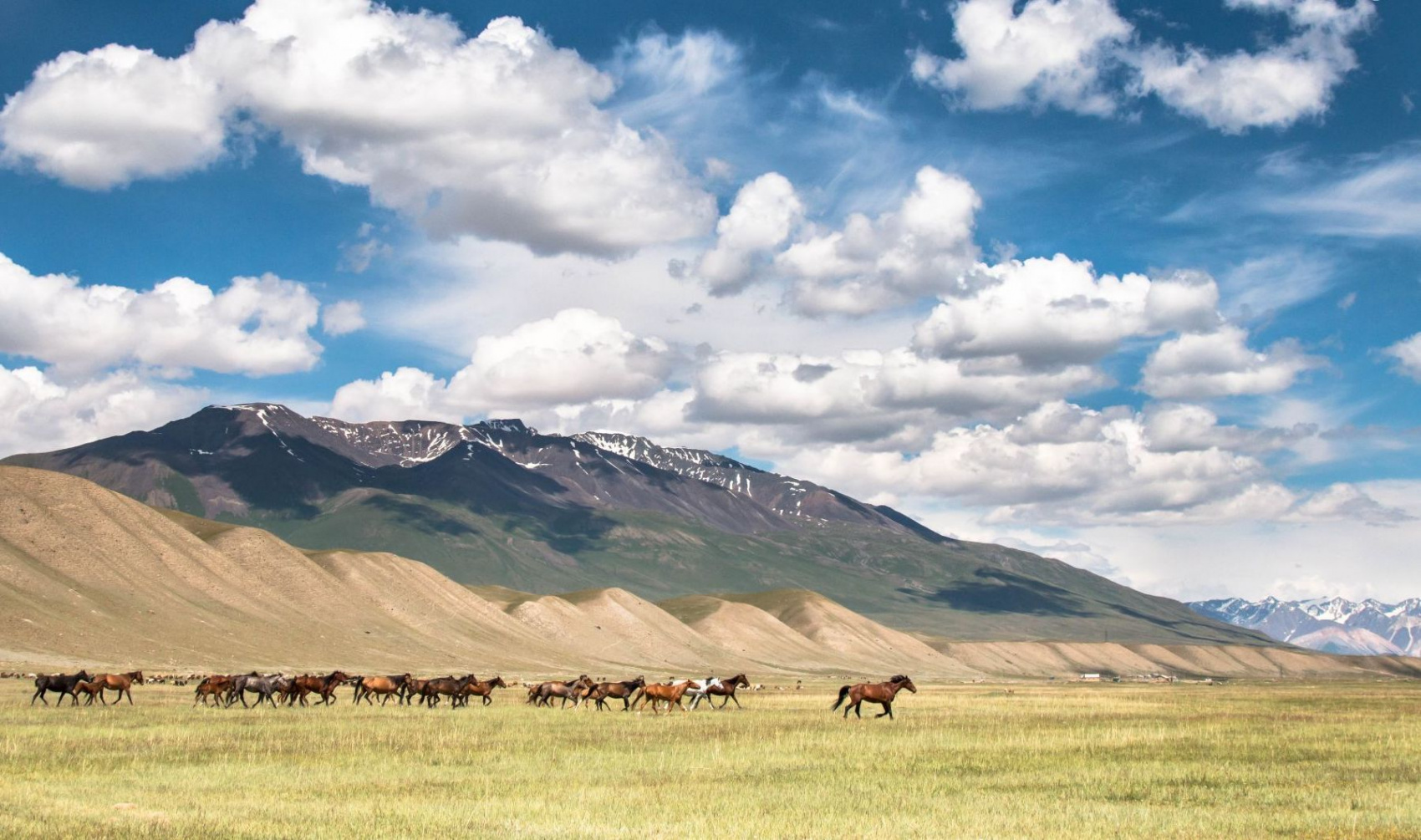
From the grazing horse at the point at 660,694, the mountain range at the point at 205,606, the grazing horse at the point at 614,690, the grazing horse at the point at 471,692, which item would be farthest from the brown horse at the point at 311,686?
the mountain range at the point at 205,606

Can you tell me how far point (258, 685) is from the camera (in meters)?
52.8

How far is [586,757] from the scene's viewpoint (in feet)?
111

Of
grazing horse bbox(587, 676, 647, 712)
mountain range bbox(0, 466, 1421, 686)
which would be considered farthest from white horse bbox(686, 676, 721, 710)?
mountain range bbox(0, 466, 1421, 686)

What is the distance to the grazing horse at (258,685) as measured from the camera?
5244 centimetres

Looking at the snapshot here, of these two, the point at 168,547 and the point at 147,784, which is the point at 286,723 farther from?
the point at 168,547

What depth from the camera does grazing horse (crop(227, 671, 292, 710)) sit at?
52.4 meters

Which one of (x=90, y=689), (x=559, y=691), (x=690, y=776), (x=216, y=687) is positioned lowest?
(x=90, y=689)

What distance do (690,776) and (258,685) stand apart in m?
29.8

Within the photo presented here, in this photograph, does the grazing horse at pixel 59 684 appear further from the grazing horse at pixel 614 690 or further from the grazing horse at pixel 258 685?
the grazing horse at pixel 614 690

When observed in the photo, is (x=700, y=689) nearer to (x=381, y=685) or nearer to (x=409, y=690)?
(x=409, y=690)

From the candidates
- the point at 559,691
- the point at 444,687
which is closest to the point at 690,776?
the point at 559,691

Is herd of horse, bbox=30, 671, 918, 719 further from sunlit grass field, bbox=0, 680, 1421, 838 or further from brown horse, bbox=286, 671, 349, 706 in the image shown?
sunlit grass field, bbox=0, 680, 1421, 838

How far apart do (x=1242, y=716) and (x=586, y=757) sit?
32003mm

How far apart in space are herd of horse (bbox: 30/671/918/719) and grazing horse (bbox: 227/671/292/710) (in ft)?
0.11
